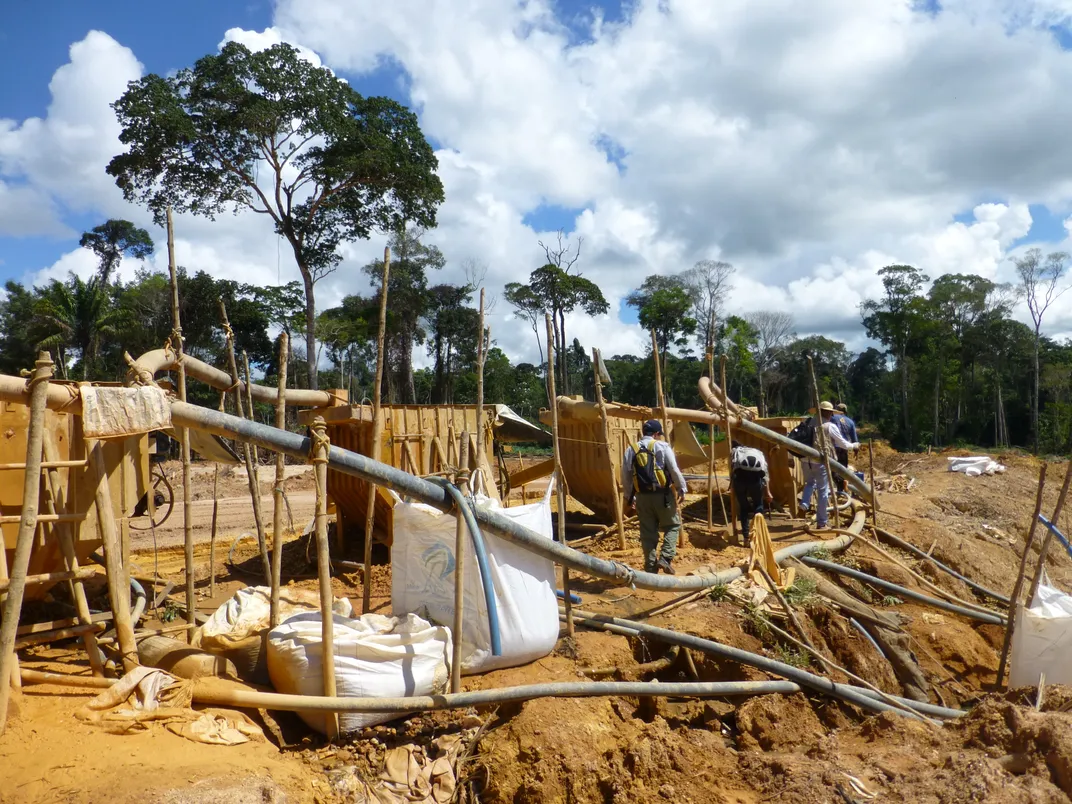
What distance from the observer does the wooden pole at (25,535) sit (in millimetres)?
3408

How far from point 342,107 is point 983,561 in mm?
19851

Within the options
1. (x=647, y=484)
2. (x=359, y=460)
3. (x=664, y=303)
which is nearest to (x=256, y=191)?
(x=647, y=484)

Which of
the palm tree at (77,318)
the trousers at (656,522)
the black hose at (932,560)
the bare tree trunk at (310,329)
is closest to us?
the trousers at (656,522)

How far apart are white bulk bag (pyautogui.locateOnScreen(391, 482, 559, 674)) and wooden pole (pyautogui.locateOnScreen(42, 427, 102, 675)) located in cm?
173

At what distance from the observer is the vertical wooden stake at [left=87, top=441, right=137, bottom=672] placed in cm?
411

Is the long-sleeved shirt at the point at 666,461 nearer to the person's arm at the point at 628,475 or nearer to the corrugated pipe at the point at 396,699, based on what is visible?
the person's arm at the point at 628,475

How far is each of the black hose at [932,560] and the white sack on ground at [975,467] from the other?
427 inches

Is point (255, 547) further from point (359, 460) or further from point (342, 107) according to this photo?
point (342, 107)

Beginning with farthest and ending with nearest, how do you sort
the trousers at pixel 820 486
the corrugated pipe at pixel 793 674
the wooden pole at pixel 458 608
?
the trousers at pixel 820 486 < the corrugated pipe at pixel 793 674 < the wooden pole at pixel 458 608

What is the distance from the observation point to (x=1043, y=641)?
5590 mm

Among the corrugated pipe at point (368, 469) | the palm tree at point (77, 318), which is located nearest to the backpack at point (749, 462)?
the corrugated pipe at point (368, 469)

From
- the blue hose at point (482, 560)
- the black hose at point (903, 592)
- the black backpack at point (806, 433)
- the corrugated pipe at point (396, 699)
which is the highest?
the black backpack at point (806, 433)

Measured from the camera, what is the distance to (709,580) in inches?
247

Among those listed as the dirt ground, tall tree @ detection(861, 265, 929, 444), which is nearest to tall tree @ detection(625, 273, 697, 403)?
tall tree @ detection(861, 265, 929, 444)
